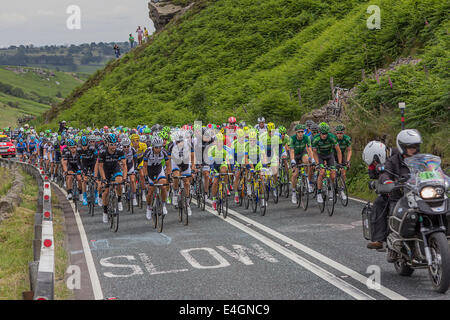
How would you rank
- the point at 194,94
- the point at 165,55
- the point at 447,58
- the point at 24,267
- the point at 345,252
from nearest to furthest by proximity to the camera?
the point at 345,252 < the point at 24,267 < the point at 447,58 < the point at 194,94 < the point at 165,55

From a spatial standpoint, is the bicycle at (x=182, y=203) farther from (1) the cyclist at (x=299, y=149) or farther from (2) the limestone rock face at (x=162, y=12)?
(2) the limestone rock face at (x=162, y=12)

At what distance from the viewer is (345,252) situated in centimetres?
958

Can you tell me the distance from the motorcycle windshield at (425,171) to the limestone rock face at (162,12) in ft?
223

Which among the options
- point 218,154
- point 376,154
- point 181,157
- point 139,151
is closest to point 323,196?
point 218,154

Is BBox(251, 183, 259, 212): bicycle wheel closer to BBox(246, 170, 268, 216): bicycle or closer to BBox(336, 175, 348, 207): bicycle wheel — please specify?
BBox(246, 170, 268, 216): bicycle

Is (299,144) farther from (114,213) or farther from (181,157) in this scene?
(114,213)

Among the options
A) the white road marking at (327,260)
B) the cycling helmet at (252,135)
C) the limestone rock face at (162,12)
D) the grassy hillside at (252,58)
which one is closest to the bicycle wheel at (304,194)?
the cycling helmet at (252,135)

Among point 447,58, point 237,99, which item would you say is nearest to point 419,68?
point 447,58

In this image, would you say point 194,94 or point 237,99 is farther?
point 194,94

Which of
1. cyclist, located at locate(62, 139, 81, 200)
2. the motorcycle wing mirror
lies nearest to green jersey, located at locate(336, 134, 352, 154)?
the motorcycle wing mirror

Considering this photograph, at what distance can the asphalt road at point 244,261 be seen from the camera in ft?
24.9

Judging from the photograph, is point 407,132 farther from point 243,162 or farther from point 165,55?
point 165,55

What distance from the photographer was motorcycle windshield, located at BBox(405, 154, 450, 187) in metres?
6.98
